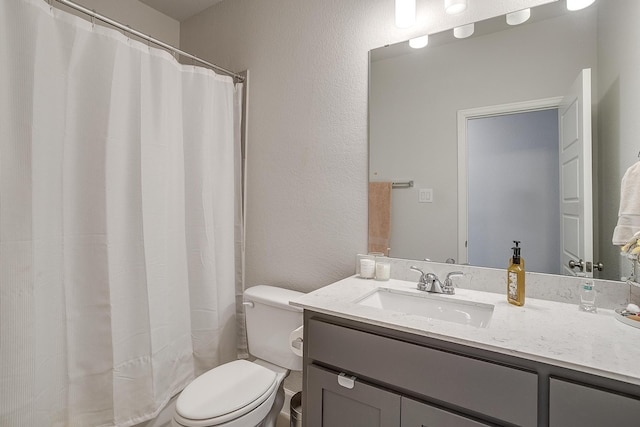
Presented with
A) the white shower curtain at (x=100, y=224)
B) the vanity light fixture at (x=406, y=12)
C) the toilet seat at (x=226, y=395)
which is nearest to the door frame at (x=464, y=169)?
the vanity light fixture at (x=406, y=12)

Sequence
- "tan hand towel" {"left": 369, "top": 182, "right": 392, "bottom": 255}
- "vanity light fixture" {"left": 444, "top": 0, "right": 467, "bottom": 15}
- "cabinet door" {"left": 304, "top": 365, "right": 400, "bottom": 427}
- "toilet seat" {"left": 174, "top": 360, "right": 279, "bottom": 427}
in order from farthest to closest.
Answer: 1. "tan hand towel" {"left": 369, "top": 182, "right": 392, "bottom": 255}
2. "vanity light fixture" {"left": 444, "top": 0, "right": 467, "bottom": 15}
3. "toilet seat" {"left": 174, "top": 360, "right": 279, "bottom": 427}
4. "cabinet door" {"left": 304, "top": 365, "right": 400, "bottom": 427}

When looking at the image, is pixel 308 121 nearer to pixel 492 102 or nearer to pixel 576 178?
pixel 492 102

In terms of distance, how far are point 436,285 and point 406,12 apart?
3.91ft

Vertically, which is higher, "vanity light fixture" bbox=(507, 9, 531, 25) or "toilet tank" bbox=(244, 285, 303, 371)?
"vanity light fixture" bbox=(507, 9, 531, 25)

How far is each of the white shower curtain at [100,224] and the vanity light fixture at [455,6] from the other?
1.27m

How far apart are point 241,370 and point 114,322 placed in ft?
1.96

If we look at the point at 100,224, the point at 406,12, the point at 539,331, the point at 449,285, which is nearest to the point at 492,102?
the point at 406,12

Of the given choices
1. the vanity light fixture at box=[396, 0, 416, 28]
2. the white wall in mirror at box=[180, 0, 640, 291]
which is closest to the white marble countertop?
the white wall in mirror at box=[180, 0, 640, 291]

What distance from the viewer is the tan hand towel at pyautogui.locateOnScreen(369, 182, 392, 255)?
154 centimetres

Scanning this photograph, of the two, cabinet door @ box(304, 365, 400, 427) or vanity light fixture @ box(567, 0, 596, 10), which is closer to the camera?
cabinet door @ box(304, 365, 400, 427)

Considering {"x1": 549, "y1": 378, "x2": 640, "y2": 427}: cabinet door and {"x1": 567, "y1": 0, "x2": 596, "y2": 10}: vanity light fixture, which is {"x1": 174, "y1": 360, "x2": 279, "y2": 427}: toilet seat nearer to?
{"x1": 549, "y1": 378, "x2": 640, "y2": 427}: cabinet door

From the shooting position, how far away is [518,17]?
1.24 metres

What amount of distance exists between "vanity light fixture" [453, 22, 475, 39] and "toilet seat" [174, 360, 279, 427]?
171 cm

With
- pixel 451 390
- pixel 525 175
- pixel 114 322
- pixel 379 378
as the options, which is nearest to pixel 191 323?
pixel 114 322
